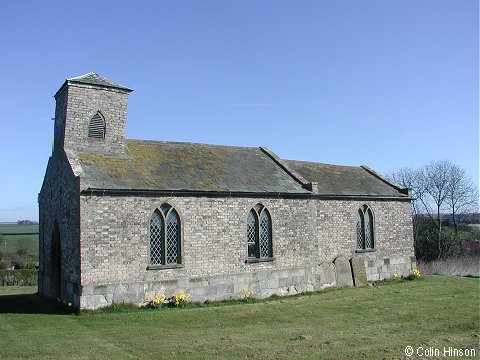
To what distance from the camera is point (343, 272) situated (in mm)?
24484

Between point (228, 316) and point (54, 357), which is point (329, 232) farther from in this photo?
point (54, 357)

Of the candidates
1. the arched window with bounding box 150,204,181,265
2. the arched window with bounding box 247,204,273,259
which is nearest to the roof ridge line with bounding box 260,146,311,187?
the arched window with bounding box 247,204,273,259

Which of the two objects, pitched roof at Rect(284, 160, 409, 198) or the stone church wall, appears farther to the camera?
pitched roof at Rect(284, 160, 409, 198)

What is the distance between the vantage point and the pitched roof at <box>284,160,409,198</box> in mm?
26297

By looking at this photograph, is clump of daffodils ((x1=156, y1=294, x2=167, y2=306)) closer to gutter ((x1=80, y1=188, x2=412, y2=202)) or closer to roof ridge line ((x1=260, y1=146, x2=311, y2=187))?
gutter ((x1=80, y1=188, x2=412, y2=202))

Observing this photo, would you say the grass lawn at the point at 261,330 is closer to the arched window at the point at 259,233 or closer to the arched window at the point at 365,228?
the arched window at the point at 259,233

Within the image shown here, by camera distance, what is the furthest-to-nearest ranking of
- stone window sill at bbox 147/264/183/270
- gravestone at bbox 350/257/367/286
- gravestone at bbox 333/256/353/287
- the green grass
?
the green grass < gravestone at bbox 350/257/367/286 < gravestone at bbox 333/256/353/287 < stone window sill at bbox 147/264/183/270

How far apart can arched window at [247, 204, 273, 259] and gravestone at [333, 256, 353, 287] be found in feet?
14.2

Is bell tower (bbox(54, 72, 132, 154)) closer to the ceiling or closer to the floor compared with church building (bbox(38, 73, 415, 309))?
closer to the ceiling

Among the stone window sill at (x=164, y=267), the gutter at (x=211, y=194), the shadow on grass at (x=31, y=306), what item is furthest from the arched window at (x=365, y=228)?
the shadow on grass at (x=31, y=306)

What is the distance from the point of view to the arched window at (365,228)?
26.5 meters

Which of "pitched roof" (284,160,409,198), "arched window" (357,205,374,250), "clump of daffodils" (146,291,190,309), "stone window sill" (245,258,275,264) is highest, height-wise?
"pitched roof" (284,160,409,198)

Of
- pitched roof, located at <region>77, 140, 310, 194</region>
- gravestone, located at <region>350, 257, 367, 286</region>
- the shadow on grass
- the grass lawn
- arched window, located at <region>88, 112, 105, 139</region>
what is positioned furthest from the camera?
gravestone, located at <region>350, 257, 367, 286</region>

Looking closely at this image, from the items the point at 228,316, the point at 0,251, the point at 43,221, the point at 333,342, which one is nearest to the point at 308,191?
the point at 228,316
